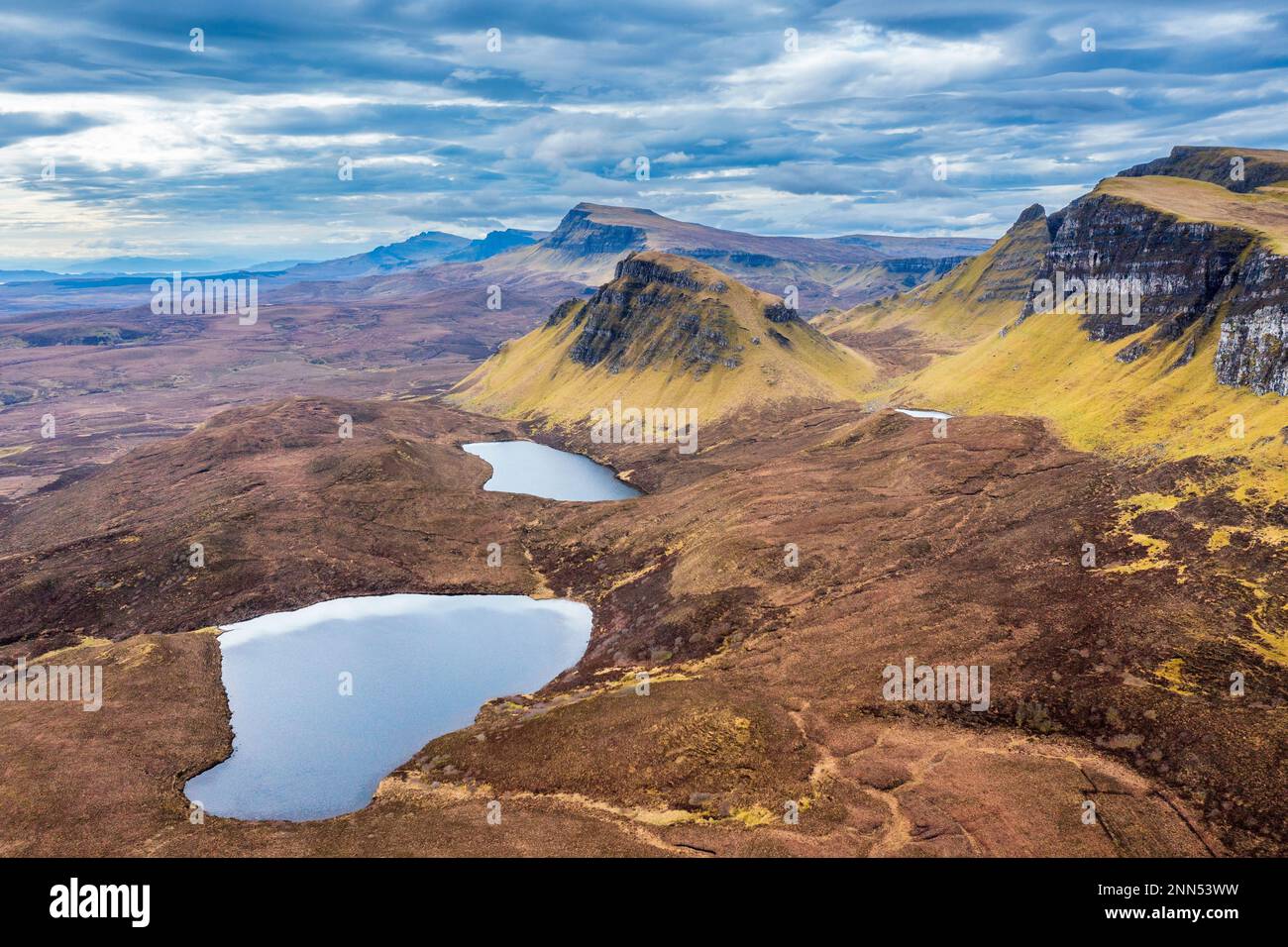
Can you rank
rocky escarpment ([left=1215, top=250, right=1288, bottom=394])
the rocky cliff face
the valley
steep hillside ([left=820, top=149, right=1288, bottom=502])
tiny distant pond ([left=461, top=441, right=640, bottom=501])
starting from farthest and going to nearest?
tiny distant pond ([left=461, top=441, right=640, bottom=501]), the rocky cliff face, rocky escarpment ([left=1215, top=250, right=1288, bottom=394]), steep hillside ([left=820, top=149, right=1288, bottom=502]), the valley

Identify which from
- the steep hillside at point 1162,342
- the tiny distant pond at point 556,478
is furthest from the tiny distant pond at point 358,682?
the steep hillside at point 1162,342

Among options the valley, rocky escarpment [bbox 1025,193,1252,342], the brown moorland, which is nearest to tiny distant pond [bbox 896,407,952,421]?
the valley

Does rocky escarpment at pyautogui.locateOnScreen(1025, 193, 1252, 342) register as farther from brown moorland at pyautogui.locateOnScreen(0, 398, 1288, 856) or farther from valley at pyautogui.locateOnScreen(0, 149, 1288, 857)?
brown moorland at pyautogui.locateOnScreen(0, 398, 1288, 856)

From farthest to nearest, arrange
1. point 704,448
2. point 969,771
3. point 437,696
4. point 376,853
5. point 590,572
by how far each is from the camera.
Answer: point 704,448 < point 590,572 < point 437,696 < point 969,771 < point 376,853

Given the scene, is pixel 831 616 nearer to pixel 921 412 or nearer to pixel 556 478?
pixel 921 412

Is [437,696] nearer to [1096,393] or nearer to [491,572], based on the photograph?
[491,572]

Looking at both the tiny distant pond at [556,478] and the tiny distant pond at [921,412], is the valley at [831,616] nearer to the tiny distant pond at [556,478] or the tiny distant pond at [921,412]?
the tiny distant pond at [556,478]

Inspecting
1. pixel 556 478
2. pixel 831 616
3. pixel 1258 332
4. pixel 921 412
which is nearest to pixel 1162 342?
pixel 1258 332

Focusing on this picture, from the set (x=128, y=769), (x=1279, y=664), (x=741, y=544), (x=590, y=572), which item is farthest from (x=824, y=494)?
(x=128, y=769)
